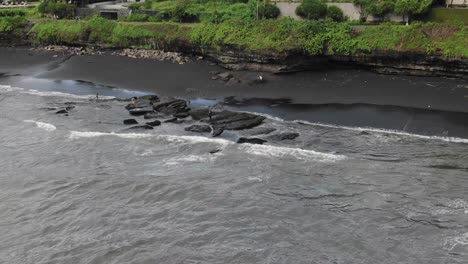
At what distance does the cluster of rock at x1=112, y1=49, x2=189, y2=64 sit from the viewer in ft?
162

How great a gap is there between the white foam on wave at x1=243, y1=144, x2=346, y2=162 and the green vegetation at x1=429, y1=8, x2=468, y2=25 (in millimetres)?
22586

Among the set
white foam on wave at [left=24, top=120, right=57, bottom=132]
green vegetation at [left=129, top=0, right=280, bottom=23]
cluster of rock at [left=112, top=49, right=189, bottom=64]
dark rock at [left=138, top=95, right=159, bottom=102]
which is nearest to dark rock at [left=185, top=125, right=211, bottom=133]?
dark rock at [left=138, top=95, right=159, bottom=102]

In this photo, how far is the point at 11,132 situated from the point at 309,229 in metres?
24.3

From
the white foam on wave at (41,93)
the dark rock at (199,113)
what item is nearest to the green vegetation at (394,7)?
the dark rock at (199,113)

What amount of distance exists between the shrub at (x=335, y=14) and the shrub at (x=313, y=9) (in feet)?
1.68

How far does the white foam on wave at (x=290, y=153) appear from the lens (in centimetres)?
2853

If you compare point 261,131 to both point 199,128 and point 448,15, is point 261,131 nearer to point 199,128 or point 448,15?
point 199,128

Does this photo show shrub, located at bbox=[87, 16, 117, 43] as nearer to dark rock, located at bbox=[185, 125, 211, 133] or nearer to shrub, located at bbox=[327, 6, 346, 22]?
shrub, located at bbox=[327, 6, 346, 22]

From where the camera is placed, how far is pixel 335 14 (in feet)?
159

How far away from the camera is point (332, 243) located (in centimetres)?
2094

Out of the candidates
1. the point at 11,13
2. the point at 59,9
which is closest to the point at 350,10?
the point at 59,9

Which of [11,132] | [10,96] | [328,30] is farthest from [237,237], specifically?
[10,96]

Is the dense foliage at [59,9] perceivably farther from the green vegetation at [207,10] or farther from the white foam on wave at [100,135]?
→ the white foam on wave at [100,135]

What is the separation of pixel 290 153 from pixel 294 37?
16.9 meters
